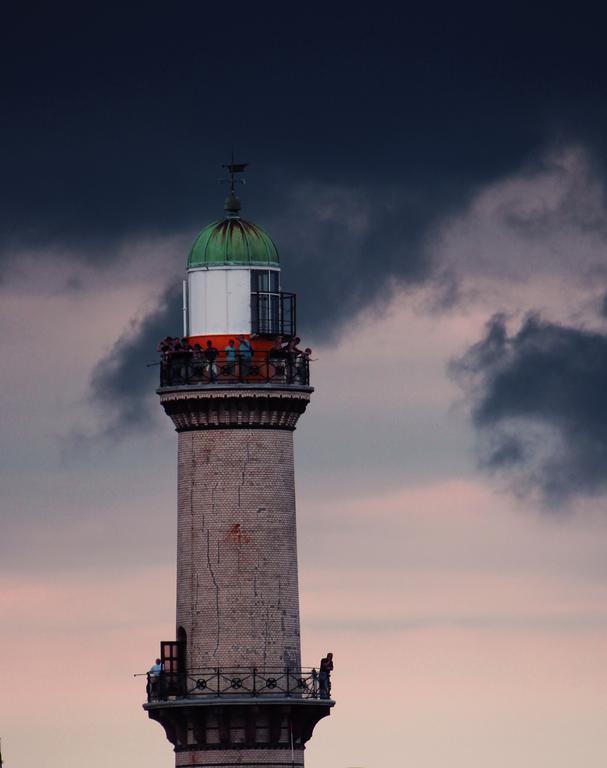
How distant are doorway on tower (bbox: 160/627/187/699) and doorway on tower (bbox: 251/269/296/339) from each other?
11.1 metres

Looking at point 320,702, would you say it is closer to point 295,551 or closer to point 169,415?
point 295,551

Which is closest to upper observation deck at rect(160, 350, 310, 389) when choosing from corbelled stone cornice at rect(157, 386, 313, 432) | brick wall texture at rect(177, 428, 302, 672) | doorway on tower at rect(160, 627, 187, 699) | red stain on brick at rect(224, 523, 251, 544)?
corbelled stone cornice at rect(157, 386, 313, 432)

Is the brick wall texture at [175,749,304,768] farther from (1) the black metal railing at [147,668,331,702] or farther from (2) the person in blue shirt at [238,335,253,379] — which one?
(2) the person in blue shirt at [238,335,253,379]

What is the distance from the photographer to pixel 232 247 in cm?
7419

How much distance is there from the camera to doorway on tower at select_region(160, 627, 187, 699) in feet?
240

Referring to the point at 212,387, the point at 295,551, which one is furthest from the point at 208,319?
the point at 295,551

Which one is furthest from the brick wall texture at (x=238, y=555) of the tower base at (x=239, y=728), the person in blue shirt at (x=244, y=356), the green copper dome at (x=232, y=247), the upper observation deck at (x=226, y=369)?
the green copper dome at (x=232, y=247)

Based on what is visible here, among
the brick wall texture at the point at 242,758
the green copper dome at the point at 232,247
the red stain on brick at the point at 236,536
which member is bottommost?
the brick wall texture at the point at 242,758

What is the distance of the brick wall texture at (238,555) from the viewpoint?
72.4 metres

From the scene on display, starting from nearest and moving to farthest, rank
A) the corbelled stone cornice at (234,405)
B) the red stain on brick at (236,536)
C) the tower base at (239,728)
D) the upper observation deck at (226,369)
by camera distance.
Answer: the tower base at (239,728), the red stain on brick at (236,536), the corbelled stone cornice at (234,405), the upper observation deck at (226,369)

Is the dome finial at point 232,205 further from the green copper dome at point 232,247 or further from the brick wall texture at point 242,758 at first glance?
the brick wall texture at point 242,758

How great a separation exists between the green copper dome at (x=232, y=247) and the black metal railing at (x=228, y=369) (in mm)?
3283

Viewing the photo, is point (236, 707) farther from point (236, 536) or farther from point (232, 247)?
point (232, 247)

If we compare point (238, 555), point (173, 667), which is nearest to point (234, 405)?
point (238, 555)
